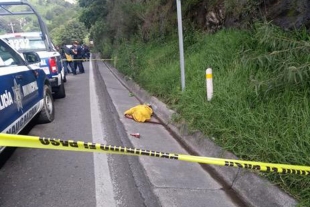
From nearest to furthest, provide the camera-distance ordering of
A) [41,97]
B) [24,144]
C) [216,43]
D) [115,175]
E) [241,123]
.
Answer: [24,144]
[115,175]
[241,123]
[41,97]
[216,43]

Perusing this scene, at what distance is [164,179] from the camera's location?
3.49 m

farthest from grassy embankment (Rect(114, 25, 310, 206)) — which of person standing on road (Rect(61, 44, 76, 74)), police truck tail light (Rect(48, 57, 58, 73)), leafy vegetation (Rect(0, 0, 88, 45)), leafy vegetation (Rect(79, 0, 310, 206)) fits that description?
person standing on road (Rect(61, 44, 76, 74))

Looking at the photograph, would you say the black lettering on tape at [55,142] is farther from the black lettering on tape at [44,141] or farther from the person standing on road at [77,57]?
the person standing on road at [77,57]

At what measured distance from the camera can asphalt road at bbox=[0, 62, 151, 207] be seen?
3102 millimetres

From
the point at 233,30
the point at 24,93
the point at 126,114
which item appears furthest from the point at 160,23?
the point at 24,93

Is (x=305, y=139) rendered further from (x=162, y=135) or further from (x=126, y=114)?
(x=126, y=114)

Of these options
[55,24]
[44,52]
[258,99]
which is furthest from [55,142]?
[55,24]

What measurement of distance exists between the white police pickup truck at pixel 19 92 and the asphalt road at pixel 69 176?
0.47 meters

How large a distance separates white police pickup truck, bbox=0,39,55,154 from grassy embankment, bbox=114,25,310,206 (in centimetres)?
242

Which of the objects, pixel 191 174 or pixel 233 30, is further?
pixel 233 30

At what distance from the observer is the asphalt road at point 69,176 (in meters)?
3.10

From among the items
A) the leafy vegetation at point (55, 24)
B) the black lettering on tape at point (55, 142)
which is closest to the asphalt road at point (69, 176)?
the black lettering on tape at point (55, 142)

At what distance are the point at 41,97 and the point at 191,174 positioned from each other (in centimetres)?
313

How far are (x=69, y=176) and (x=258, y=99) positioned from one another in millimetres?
2621
